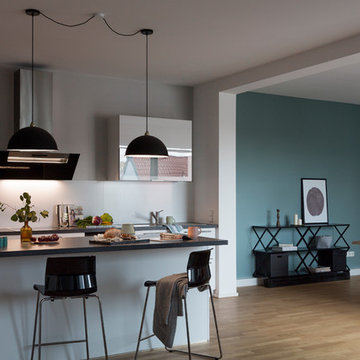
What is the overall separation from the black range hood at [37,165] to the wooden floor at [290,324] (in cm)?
251

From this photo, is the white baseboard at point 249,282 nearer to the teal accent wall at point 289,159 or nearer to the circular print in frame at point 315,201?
the teal accent wall at point 289,159

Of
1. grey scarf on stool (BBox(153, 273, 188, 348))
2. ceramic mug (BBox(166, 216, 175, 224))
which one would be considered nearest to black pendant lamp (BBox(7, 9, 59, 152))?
grey scarf on stool (BBox(153, 273, 188, 348))

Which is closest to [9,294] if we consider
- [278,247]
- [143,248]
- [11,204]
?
[143,248]

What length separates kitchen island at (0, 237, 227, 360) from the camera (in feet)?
14.3

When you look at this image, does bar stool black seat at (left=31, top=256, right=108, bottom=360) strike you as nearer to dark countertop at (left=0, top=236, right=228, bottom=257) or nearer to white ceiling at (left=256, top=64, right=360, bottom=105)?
dark countertop at (left=0, top=236, right=228, bottom=257)

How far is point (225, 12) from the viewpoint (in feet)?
15.2

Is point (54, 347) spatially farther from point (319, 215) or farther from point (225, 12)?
point (319, 215)

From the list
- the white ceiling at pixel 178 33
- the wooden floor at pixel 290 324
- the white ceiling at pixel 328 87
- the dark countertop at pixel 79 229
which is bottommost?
the wooden floor at pixel 290 324

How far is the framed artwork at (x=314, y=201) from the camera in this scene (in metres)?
8.79

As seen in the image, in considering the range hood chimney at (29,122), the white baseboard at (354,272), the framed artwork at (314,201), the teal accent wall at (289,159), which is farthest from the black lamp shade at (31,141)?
the white baseboard at (354,272)

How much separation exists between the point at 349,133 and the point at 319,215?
1.56 meters

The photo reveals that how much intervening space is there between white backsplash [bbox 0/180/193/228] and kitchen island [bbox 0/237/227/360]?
206 centimetres

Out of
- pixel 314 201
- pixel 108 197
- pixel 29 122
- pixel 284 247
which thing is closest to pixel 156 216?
pixel 108 197

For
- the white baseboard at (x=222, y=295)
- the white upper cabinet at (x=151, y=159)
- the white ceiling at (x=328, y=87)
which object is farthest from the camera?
the white baseboard at (x=222, y=295)
